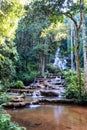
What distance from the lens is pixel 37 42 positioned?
26.2 m

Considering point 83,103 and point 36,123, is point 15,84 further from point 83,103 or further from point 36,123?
point 36,123

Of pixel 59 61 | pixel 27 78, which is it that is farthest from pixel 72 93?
pixel 59 61

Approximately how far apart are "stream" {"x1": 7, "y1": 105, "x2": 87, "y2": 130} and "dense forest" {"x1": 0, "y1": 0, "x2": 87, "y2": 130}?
917 mm

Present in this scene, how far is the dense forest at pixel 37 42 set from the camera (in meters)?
6.44

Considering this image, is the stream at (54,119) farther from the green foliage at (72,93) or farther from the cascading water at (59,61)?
the cascading water at (59,61)

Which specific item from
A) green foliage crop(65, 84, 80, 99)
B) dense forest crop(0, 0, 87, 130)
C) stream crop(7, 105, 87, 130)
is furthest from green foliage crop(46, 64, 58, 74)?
stream crop(7, 105, 87, 130)

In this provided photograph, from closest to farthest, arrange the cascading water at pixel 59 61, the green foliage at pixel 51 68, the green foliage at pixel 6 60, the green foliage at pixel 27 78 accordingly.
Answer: the green foliage at pixel 6 60, the green foliage at pixel 27 78, the green foliage at pixel 51 68, the cascading water at pixel 59 61

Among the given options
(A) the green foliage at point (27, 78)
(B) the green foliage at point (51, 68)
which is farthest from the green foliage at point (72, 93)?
(B) the green foliage at point (51, 68)

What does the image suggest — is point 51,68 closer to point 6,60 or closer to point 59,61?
point 59,61

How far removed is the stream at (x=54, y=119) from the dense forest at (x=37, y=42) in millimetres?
917

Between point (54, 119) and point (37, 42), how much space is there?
18.4 m

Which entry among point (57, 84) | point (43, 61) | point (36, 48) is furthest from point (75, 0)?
point (43, 61)

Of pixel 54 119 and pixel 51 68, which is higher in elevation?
pixel 51 68

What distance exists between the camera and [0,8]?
21.1ft
